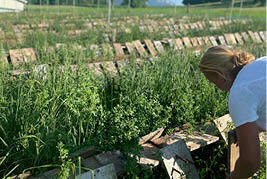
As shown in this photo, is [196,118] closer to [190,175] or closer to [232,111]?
[190,175]

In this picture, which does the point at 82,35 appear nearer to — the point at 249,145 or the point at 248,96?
the point at 248,96

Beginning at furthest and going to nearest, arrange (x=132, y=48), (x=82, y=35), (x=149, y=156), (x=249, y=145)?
(x=82, y=35)
(x=132, y=48)
(x=149, y=156)
(x=249, y=145)

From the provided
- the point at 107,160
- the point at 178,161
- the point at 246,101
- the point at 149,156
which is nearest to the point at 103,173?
the point at 107,160

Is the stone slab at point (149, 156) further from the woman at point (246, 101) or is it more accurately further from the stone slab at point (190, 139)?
the woman at point (246, 101)

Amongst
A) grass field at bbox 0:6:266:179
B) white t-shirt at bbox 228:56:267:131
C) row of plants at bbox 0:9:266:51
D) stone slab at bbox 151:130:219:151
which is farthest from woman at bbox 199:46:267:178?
row of plants at bbox 0:9:266:51

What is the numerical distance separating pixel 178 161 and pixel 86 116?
81 centimetres

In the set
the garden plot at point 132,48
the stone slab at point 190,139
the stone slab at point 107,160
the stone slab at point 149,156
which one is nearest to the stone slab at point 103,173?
the stone slab at point 107,160

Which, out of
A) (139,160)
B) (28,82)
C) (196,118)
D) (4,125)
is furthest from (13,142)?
(196,118)

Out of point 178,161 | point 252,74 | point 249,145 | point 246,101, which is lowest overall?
point 178,161

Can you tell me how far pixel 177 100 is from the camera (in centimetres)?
290

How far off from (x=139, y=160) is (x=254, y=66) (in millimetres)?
996

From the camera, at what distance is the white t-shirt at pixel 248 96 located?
164 centimetres

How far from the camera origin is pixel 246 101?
165 centimetres

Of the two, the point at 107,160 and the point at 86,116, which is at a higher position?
the point at 86,116
